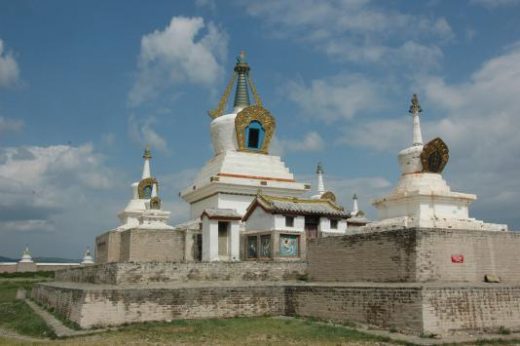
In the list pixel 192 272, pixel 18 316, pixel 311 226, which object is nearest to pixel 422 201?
pixel 311 226

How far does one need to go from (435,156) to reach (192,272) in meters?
8.64

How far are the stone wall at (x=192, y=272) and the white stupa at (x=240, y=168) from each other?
673cm

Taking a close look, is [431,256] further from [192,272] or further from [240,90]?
[240,90]

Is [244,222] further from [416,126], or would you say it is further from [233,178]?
[416,126]

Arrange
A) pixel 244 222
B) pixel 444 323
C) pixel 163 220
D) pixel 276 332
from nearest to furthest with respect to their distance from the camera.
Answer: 1. pixel 444 323
2. pixel 276 332
3. pixel 244 222
4. pixel 163 220

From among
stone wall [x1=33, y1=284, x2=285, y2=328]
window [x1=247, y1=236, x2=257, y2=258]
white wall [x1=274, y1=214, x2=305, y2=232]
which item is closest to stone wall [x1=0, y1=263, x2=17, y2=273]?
window [x1=247, y1=236, x2=257, y2=258]

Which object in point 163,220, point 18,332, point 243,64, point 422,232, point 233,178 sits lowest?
point 18,332

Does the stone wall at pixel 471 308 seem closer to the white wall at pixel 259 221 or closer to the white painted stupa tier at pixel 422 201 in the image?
the white painted stupa tier at pixel 422 201

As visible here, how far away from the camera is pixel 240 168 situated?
88.9 ft

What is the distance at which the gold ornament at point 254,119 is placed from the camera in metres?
28.4

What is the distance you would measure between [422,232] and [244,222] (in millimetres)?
10763

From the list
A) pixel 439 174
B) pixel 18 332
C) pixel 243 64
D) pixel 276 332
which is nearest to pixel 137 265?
pixel 18 332

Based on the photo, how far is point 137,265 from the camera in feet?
56.1

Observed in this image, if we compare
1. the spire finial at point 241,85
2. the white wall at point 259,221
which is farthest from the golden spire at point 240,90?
the white wall at point 259,221
